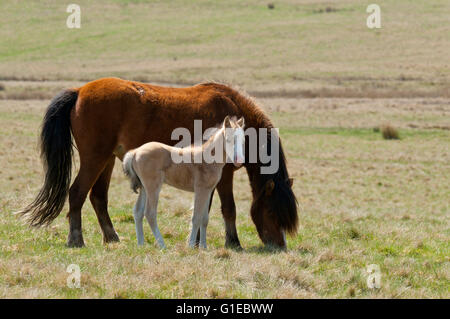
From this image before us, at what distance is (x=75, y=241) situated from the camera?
8727 mm

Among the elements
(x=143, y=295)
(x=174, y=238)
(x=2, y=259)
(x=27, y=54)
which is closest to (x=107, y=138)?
(x=174, y=238)

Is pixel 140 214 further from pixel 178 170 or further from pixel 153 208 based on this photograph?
pixel 178 170

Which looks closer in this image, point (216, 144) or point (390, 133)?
point (216, 144)

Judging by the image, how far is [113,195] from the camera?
17266mm

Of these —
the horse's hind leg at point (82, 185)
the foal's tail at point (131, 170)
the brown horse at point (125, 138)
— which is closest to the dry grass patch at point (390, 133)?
the brown horse at point (125, 138)

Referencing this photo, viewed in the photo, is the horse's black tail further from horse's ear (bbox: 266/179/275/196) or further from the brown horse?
horse's ear (bbox: 266/179/275/196)

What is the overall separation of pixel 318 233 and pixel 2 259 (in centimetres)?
546

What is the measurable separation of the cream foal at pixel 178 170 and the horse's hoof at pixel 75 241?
0.90 metres

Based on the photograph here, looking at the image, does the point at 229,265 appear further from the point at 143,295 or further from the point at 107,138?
the point at 107,138

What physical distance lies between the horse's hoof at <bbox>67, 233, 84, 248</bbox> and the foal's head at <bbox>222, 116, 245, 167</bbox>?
2.51 m

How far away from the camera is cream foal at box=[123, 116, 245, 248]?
8297 mm

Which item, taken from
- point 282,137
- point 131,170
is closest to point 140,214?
point 131,170

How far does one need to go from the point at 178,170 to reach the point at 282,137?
76.8ft
